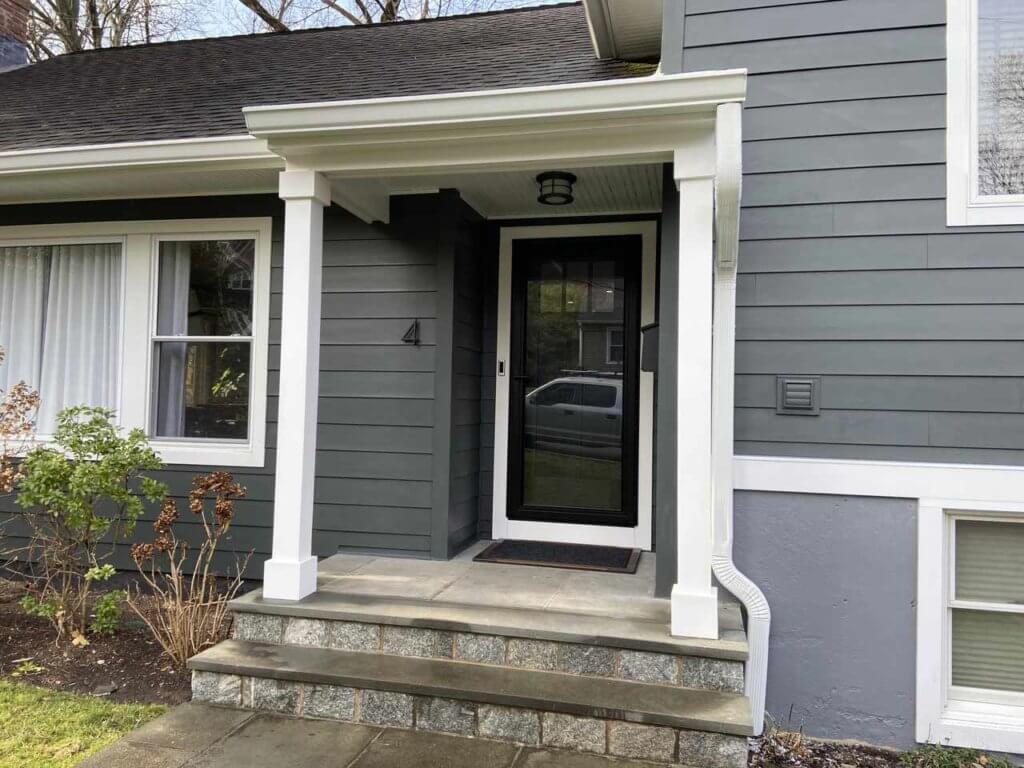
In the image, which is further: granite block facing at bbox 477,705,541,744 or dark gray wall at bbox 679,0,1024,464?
dark gray wall at bbox 679,0,1024,464

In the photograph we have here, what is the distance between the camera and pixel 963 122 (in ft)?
9.25

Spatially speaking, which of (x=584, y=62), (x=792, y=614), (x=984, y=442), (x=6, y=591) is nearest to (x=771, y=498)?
(x=792, y=614)

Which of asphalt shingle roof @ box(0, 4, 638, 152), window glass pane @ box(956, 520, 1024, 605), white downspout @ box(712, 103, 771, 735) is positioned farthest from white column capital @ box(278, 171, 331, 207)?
window glass pane @ box(956, 520, 1024, 605)

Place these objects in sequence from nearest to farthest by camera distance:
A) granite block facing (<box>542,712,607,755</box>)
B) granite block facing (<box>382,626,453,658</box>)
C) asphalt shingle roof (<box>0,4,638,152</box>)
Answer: granite block facing (<box>542,712,607,755</box>)
granite block facing (<box>382,626,453,658</box>)
asphalt shingle roof (<box>0,4,638,152</box>)

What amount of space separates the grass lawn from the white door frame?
81.1 inches

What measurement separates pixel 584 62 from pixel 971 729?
372 centimetres

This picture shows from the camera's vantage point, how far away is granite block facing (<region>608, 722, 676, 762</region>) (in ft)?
7.47

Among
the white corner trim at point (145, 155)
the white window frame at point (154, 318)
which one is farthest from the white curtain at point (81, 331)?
the white corner trim at point (145, 155)

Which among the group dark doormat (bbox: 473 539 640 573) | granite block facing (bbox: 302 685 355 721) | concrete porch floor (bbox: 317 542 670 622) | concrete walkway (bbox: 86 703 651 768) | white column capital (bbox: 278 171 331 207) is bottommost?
concrete walkway (bbox: 86 703 651 768)

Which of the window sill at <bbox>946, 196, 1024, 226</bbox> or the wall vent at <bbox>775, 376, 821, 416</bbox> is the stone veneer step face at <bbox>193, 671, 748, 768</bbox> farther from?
the window sill at <bbox>946, 196, 1024, 226</bbox>

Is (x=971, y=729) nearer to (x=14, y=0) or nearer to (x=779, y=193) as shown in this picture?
(x=779, y=193)

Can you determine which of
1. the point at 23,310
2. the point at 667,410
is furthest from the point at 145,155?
the point at 667,410

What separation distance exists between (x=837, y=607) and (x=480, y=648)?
1502 mm

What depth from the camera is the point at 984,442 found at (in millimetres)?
2768
